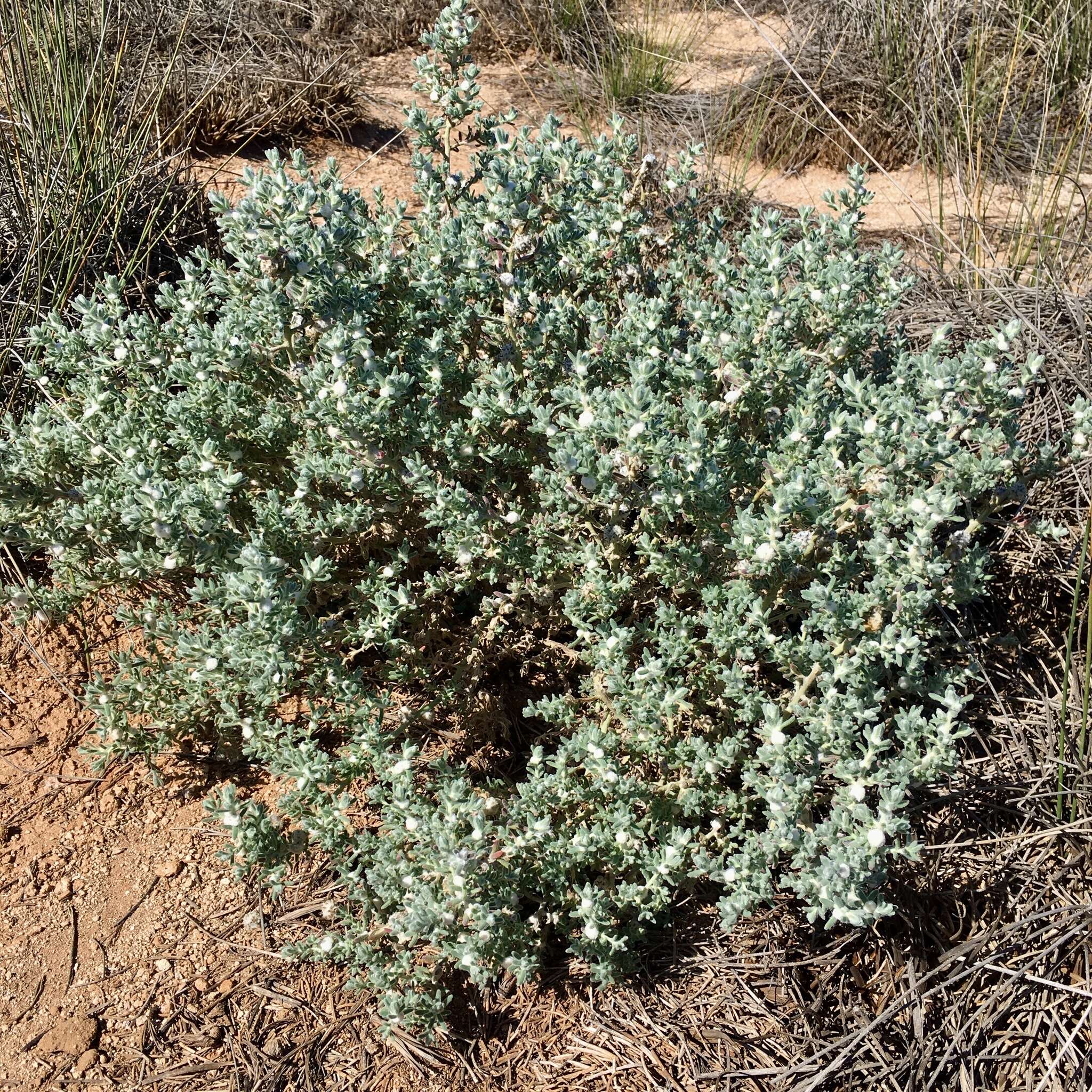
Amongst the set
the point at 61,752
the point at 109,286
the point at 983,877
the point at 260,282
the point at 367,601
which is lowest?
the point at 61,752

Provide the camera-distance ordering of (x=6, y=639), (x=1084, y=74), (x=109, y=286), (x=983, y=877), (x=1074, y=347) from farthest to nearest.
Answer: (x=1084, y=74)
(x=1074, y=347)
(x=6, y=639)
(x=109, y=286)
(x=983, y=877)

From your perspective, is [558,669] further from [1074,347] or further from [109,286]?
[1074,347]

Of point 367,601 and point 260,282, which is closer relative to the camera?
point 260,282

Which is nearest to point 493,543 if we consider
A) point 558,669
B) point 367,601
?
point 367,601

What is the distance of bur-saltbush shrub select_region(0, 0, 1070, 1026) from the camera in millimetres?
1825

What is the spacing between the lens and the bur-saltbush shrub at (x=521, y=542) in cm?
183

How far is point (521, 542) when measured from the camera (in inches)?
82.0

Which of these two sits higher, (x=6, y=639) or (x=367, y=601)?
(x=367, y=601)

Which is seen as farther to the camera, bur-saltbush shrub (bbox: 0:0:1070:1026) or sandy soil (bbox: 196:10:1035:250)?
sandy soil (bbox: 196:10:1035:250)

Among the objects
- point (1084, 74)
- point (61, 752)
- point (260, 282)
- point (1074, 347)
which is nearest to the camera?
point (260, 282)

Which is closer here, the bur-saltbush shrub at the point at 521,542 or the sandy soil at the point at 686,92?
the bur-saltbush shrub at the point at 521,542

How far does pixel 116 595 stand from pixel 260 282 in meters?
1.10

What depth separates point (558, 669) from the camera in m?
2.42

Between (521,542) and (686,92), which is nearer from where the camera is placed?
(521,542)
